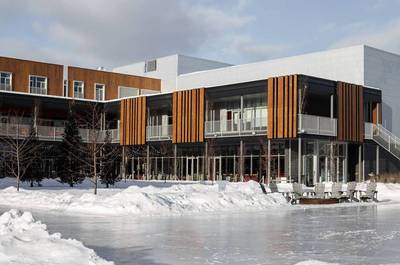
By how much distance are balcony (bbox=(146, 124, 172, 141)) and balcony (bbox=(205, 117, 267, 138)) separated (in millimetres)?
4904

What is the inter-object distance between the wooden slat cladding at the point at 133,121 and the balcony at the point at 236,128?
8032 mm

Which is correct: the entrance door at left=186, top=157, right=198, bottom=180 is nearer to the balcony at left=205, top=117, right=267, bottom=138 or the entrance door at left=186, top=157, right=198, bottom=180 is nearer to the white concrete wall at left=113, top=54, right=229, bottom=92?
the balcony at left=205, top=117, right=267, bottom=138

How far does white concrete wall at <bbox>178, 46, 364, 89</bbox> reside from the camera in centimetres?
4766

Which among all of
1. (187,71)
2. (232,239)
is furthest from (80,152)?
(187,71)

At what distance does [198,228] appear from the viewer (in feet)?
51.9

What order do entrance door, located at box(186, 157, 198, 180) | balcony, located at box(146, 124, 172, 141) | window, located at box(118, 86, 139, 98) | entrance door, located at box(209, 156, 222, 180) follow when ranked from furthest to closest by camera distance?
window, located at box(118, 86, 139, 98) → balcony, located at box(146, 124, 172, 141) → entrance door, located at box(186, 157, 198, 180) → entrance door, located at box(209, 156, 222, 180)

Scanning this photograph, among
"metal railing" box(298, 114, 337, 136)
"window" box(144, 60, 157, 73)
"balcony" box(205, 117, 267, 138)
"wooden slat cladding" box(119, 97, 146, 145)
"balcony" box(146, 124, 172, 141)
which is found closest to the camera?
"metal railing" box(298, 114, 337, 136)

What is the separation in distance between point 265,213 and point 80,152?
18469mm

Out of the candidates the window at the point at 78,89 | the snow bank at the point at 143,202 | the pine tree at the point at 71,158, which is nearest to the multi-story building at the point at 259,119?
the window at the point at 78,89

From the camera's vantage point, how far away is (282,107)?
40.0m

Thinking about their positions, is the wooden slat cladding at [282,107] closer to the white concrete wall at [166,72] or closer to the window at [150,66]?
the white concrete wall at [166,72]

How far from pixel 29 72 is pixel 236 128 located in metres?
25.5

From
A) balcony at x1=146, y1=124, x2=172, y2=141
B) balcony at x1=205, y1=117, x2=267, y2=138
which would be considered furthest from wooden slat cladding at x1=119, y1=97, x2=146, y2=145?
balcony at x1=205, y1=117, x2=267, y2=138

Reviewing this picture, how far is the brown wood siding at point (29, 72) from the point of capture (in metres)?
57.9
